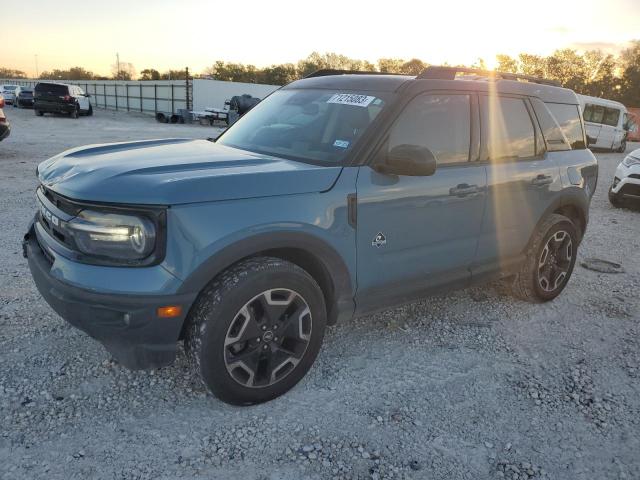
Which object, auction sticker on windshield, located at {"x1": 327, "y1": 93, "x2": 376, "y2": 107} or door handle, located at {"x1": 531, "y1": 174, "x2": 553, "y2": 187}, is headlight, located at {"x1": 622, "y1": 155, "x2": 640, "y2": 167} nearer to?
door handle, located at {"x1": 531, "y1": 174, "x2": 553, "y2": 187}

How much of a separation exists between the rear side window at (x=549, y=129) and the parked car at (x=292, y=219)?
0.08 feet

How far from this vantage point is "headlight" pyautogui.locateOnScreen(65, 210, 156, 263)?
2332 millimetres

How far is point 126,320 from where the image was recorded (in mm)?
2344

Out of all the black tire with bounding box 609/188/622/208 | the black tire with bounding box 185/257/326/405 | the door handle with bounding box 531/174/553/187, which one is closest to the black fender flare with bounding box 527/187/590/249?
the door handle with bounding box 531/174/553/187

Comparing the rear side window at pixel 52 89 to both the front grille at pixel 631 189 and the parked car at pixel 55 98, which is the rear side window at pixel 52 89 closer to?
the parked car at pixel 55 98

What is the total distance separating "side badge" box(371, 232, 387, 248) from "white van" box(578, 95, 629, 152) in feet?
68.4

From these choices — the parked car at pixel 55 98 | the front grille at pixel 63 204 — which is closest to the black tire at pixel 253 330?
the front grille at pixel 63 204

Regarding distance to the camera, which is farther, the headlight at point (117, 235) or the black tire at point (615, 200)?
the black tire at point (615, 200)

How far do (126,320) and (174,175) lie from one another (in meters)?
0.74

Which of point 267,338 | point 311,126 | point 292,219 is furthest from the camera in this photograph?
point 311,126

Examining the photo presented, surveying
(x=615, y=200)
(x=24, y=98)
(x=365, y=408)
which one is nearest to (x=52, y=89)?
(x=24, y=98)

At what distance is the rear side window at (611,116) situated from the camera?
21500 mm

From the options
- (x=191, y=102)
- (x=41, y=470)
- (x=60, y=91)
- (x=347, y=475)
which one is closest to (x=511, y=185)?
(x=347, y=475)

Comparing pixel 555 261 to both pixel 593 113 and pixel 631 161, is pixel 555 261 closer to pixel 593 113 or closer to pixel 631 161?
pixel 631 161
